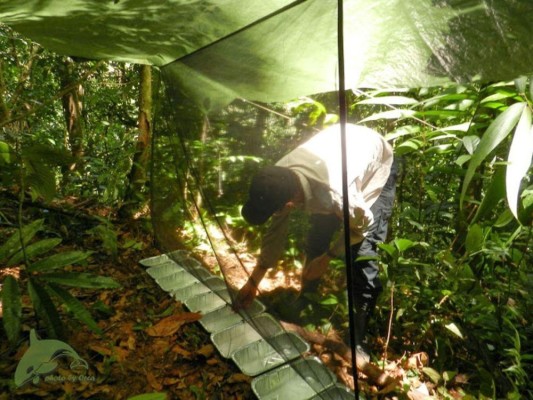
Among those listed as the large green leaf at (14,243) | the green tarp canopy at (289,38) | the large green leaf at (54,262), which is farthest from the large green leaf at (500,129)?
the large green leaf at (14,243)

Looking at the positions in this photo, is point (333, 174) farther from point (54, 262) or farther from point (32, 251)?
point (32, 251)

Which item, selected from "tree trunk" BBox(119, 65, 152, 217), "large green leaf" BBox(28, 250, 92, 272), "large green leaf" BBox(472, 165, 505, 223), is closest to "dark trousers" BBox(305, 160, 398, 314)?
"large green leaf" BBox(472, 165, 505, 223)

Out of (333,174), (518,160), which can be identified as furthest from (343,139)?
(518,160)

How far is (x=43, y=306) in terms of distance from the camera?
1.28 metres

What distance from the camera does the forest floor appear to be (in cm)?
154

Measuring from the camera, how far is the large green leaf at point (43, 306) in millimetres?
1266

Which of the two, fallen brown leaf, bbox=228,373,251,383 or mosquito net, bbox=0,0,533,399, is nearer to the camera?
mosquito net, bbox=0,0,533,399

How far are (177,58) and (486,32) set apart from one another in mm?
1304

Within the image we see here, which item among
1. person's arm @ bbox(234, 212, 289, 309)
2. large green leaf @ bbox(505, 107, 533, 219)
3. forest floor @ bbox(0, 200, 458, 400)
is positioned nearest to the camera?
large green leaf @ bbox(505, 107, 533, 219)

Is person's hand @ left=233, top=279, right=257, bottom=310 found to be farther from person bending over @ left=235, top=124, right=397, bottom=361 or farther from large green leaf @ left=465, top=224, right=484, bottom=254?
large green leaf @ left=465, top=224, right=484, bottom=254

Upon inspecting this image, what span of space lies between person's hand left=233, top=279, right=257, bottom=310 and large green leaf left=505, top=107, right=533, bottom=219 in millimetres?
890

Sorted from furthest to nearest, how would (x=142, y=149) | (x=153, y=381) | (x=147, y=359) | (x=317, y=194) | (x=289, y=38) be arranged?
(x=142, y=149)
(x=147, y=359)
(x=153, y=381)
(x=289, y=38)
(x=317, y=194)

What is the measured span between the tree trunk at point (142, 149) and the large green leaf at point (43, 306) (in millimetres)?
1770

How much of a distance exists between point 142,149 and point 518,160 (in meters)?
2.83
